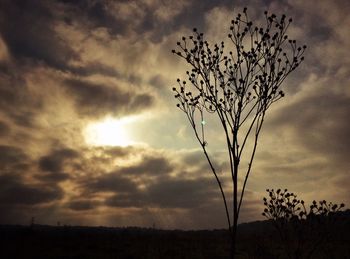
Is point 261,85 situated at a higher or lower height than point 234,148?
higher

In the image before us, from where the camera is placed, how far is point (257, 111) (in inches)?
289

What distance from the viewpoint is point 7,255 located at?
2284 cm

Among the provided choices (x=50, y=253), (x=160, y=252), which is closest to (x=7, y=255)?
(x=50, y=253)

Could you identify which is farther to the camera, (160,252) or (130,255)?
(160,252)

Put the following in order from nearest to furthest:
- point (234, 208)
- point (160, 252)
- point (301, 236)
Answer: point (234, 208)
point (301, 236)
point (160, 252)

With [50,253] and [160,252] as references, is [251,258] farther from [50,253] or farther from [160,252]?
[50,253]

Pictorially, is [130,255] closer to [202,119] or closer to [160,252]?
[160,252]

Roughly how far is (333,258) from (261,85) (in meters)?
17.9

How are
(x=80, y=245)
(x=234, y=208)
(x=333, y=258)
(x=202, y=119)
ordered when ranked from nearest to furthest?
1. (x=234, y=208)
2. (x=202, y=119)
3. (x=333, y=258)
4. (x=80, y=245)

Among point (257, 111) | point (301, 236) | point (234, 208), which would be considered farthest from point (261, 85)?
point (301, 236)

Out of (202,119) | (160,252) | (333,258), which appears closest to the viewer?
(202,119)

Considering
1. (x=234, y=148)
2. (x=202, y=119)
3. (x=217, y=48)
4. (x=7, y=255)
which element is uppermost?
(x=217, y=48)

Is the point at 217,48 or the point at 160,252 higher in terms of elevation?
the point at 217,48

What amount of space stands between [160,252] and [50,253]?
808 cm
